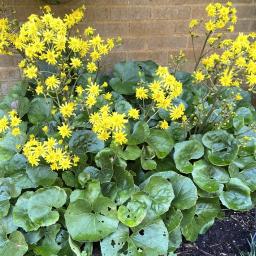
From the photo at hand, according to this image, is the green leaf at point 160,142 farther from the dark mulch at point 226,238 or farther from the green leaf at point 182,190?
the dark mulch at point 226,238

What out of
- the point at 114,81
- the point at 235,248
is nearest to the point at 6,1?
the point at 114,81

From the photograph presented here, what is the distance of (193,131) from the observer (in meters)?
2.47

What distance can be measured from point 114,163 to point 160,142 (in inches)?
12.5

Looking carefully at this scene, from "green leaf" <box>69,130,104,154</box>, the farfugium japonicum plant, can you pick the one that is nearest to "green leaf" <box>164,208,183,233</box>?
the farfugium japonicum plant

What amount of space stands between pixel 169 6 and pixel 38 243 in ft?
6.38

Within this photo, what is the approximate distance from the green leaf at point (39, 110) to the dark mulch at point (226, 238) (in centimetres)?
118

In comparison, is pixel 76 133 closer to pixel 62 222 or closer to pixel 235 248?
pixel 62 222

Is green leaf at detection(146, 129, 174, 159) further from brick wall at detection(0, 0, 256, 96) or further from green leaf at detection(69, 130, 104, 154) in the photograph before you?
brick wall at detection(0, 0, 256, 96)

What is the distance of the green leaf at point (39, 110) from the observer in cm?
240

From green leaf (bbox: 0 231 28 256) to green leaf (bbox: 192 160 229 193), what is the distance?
997 mm

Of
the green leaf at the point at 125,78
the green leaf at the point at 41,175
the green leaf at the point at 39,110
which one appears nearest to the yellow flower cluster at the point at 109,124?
the green leaf at the point at 41,175

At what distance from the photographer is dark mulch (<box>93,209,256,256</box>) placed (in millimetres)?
2129

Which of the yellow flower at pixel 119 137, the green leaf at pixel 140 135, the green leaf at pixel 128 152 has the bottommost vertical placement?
the green leaf at pixel 128 152

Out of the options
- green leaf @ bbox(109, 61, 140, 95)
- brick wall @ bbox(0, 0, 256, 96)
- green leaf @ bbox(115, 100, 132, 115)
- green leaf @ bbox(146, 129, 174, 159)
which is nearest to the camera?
green leaf @ bbox(146, 129, 174, 159)
